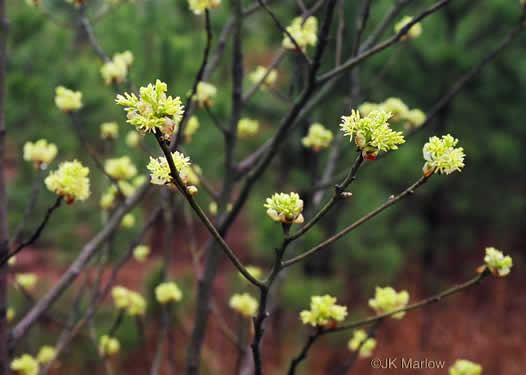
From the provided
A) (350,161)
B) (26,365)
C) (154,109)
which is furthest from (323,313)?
(350,161)

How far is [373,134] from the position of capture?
0.59 metres

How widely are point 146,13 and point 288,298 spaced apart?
101 inches

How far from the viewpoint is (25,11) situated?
325cm

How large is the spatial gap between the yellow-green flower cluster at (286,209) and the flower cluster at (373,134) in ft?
0.36

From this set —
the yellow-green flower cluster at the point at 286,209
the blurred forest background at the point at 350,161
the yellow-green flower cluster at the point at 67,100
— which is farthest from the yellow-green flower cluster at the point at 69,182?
the blurred forest background at the point at 350,161

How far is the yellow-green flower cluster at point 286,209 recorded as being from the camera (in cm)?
64

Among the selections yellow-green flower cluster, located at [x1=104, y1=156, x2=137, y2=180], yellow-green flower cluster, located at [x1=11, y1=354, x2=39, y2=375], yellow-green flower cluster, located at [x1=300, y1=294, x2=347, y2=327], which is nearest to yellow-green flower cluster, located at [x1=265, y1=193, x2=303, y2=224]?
yellow-green flower cluster, located at [x1=300, y1=294, x2=347, y2=327]

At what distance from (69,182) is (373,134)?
633 millimetres

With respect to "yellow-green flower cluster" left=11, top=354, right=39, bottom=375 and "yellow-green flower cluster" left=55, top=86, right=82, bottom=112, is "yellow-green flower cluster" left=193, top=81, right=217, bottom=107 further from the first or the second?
"yellow-green flower cluster" left=11, top=354, right=39, bottom=375

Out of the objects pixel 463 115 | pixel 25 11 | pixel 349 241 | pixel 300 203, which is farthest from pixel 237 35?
pixel 463 115

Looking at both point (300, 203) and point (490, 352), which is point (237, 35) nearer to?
point (300, 203)

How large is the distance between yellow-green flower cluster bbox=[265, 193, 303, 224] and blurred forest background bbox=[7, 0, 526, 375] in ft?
7.25

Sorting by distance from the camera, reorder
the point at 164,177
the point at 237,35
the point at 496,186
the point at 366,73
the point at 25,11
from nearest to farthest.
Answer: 1. the point at 164,177
2. the point at 237,35
3. the point at 25,11
4. the point at 366,73
5. the point at 496,186

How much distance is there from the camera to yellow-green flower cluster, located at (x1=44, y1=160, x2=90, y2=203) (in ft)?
3.11
